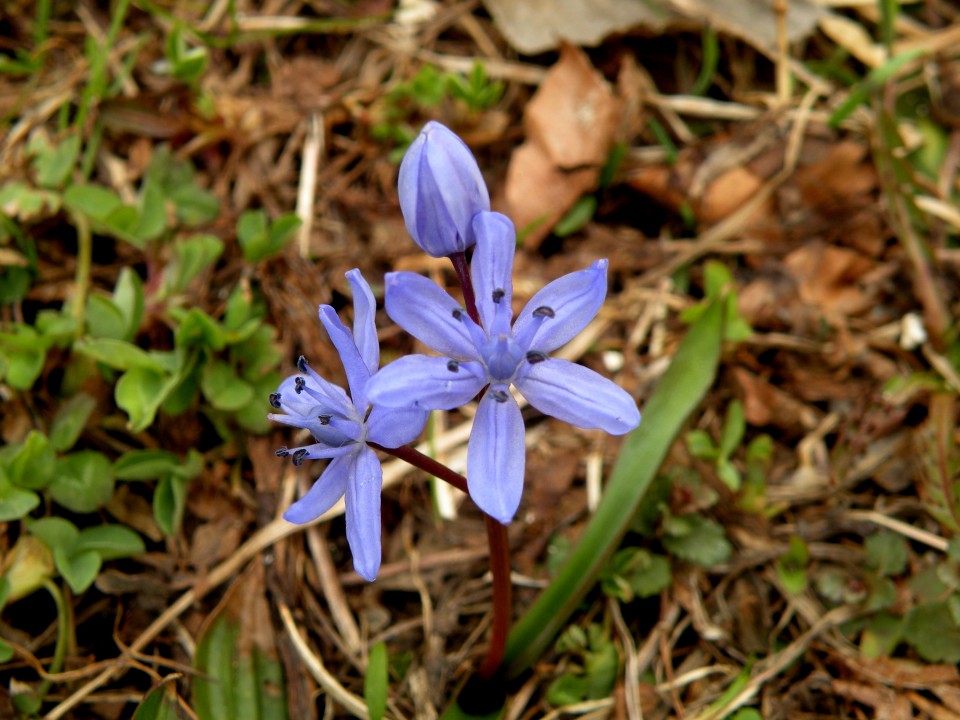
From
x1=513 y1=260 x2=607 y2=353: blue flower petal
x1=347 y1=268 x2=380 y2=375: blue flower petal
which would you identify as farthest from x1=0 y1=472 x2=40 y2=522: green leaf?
x1=513 y1=260 x2=607 y2=353: blue flower petal

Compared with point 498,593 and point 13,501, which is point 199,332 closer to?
point 13,501

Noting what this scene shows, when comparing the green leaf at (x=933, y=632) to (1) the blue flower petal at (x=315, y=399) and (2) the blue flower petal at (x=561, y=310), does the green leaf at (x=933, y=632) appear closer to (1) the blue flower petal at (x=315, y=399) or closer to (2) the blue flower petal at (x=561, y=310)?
(2) the blue flower petal at (x=561, y=310)

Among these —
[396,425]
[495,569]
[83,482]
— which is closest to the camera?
[396,425]

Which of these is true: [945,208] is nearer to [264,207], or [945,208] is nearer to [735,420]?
[735,420]

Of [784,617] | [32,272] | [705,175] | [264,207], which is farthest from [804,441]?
[32,272]

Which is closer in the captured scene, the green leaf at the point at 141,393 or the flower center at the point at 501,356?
the flower center at the point at 501,356

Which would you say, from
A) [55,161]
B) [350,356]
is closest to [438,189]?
[350,356]

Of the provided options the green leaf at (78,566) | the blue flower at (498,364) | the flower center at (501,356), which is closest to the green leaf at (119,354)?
the green leaf at (78,566)
